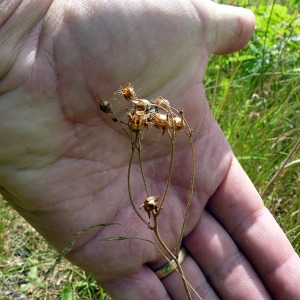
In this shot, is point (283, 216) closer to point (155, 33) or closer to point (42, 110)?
point (155, 33)

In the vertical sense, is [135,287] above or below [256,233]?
below

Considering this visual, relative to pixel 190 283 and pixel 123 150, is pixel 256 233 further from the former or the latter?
pixel 123 150

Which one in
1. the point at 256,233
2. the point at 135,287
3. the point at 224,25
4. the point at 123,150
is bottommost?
the point at 135,287

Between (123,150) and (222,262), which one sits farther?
(222,262)

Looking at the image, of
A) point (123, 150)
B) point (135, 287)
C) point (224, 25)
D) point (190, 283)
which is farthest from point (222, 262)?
point (224, 25)

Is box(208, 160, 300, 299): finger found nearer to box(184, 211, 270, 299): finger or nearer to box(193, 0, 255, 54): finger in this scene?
box(184, 211, 270, 299): finger

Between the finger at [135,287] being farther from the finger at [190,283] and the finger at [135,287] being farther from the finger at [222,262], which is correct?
the finger at [222,262]

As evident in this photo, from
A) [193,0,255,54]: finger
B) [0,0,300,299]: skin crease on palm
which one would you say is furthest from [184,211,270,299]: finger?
[193,0,255,54]: finger
